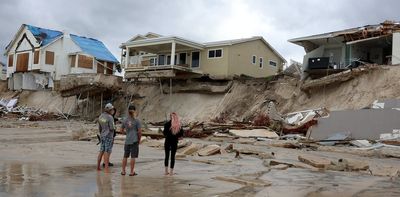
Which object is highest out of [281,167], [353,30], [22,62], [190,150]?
[353,30]

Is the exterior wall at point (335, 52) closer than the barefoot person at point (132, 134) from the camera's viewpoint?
No

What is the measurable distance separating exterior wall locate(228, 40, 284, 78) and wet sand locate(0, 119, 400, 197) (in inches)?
1044

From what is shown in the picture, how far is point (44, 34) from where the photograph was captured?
54.5 meters

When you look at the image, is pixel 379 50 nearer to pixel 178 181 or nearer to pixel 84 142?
pixel 84 142

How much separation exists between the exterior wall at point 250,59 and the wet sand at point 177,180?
87.0 feet

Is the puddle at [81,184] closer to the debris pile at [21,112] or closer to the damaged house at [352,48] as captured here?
the damaged house at [352,48]

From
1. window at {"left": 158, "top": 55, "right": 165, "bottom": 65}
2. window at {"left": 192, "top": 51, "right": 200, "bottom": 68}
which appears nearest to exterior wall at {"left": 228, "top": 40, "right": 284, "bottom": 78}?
window at {"left": 192, "top": 51, "right": 200, "bottom": 68}

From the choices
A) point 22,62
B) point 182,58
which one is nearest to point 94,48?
point 22,62

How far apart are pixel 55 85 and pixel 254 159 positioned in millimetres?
41238

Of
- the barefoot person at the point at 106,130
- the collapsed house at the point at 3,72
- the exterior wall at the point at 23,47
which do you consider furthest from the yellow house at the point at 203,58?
the collapsed house at the point at 3,72

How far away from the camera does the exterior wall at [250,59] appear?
39906 mm

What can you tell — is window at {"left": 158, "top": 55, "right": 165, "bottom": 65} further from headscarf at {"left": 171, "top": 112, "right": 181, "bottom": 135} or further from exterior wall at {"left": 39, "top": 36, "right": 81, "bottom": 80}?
headscarf at {"left": 171, "top": 112, "right": 181, "bottom": 135}

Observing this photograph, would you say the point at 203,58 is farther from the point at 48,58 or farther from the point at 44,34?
the point at 44,34

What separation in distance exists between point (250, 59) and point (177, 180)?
3330cm
